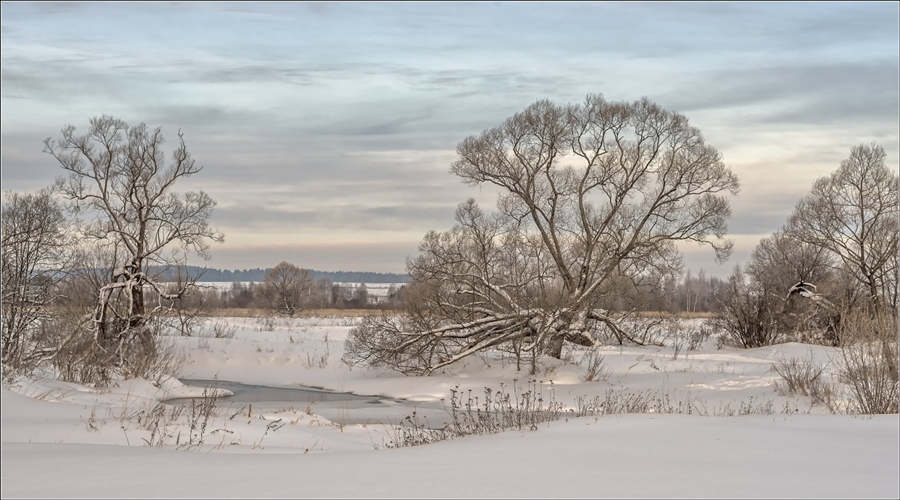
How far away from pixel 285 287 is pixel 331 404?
168 ft

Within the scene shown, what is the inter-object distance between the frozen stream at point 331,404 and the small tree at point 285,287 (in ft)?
144

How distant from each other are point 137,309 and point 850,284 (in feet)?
97.0

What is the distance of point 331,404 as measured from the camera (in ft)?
73.9

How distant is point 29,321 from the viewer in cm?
2277

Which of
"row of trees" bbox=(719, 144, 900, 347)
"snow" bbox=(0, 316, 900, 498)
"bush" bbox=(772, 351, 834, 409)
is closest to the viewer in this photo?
"snow" bbox=(0, 316, 900, 498)

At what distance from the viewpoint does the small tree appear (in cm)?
7242

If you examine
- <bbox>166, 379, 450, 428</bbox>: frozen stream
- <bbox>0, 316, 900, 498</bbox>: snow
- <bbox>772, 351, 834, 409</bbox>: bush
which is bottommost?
<bbox>166, 379, 450, 428</bbox>: frozen stream

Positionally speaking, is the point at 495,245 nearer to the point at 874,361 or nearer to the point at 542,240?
the point at 542,240

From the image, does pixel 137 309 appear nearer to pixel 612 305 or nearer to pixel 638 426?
pixel 612 305

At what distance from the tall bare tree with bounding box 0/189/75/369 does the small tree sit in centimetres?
4539

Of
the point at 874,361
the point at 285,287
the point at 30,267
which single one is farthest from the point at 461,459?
the point at 285,287

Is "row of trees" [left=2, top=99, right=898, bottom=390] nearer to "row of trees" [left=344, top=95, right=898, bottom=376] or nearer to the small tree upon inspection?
"row of trees" [left=344, top=95, right=898, bottom=376]

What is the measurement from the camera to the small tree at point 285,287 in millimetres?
72419

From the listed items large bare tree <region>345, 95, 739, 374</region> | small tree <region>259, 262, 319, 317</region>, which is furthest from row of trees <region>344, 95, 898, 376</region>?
small tree <region>259, 262, 319, 317</region>
